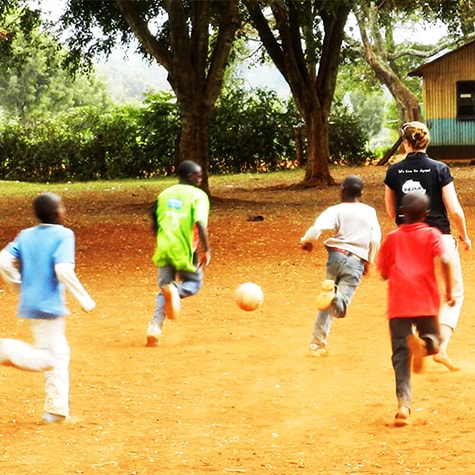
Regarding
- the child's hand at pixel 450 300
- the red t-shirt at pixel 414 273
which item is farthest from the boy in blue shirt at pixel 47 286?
the child's hand at pixel 450 300

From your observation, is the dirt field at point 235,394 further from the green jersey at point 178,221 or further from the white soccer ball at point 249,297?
the green jersey at point 178,221

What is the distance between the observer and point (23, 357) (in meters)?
6.98

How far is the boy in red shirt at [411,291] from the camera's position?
6984 mm

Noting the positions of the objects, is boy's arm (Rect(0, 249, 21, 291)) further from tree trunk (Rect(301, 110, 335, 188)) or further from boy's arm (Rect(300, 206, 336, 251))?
tree trunk (Rect(301, 110, 335, 188))

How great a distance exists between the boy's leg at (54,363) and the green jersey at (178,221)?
2.29 m

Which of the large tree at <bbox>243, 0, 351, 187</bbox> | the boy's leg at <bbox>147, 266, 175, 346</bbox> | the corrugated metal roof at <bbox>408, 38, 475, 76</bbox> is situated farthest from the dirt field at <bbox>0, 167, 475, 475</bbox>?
the corrugated metal roof at <bbox>408, 38, 475, 76</bbox>

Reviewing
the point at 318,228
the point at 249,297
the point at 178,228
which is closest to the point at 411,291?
the point at 318,228

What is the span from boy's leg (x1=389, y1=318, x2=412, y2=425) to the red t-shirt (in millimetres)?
74

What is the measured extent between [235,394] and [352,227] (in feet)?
5.68

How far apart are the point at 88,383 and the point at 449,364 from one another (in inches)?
107

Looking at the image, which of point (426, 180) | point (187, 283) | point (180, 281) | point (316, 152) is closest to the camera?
point (426, 180)

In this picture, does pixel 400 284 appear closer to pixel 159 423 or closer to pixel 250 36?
pixel 159 423

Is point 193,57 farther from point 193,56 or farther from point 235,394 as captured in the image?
point 235,394

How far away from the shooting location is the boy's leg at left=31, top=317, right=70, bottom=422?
715 centimetres
